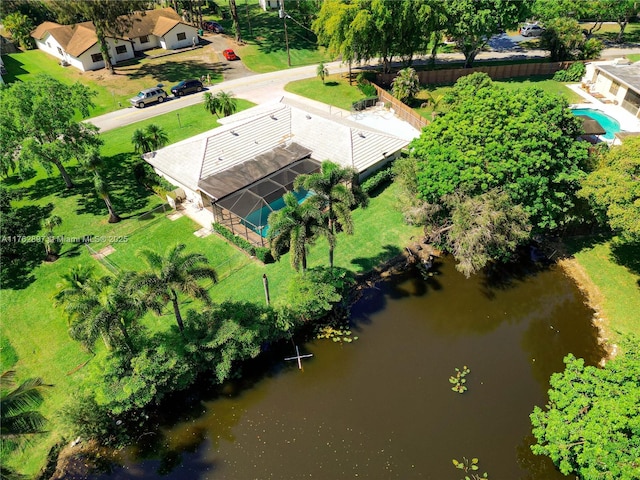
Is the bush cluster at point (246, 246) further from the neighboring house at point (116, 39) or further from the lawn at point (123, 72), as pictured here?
the neighboring house at point (116, 39)

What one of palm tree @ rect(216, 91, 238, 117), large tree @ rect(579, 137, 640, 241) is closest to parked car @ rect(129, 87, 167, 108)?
palm tree @ rect(216, 91, 238, 117)

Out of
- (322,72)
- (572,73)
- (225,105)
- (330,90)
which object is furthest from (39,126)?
(572,73)

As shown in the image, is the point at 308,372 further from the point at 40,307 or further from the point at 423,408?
the point at 40,307

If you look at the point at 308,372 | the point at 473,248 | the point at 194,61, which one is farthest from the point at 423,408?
the point at 194,61

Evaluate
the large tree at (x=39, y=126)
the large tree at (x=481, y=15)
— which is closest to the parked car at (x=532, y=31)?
the large tree at (x=481, y=15)

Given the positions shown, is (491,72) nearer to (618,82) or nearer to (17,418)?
(618,82)

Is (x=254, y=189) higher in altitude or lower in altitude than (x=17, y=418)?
lower

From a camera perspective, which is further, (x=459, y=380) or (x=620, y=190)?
(x=620, y=190)
